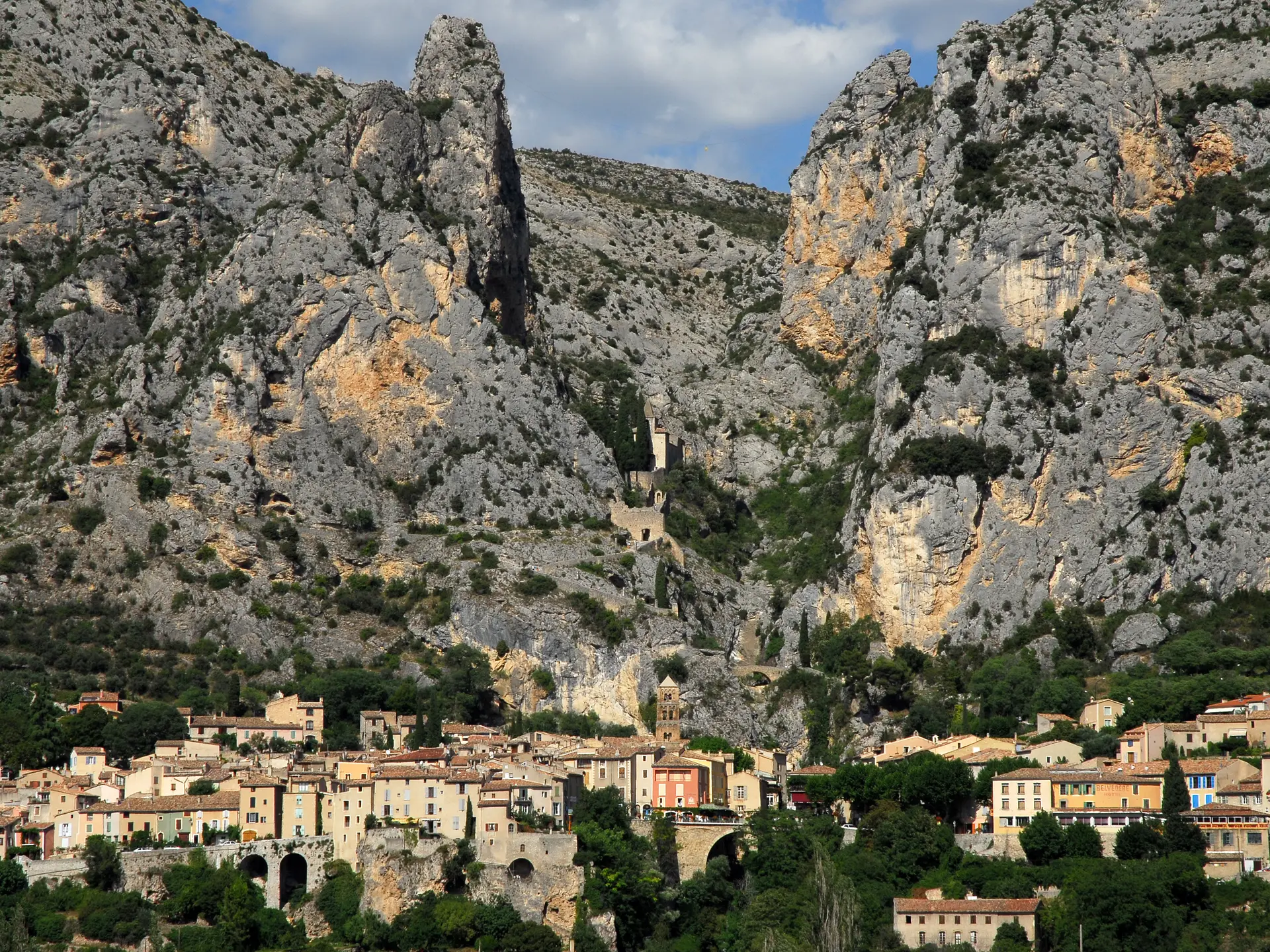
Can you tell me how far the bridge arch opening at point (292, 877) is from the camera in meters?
95.8

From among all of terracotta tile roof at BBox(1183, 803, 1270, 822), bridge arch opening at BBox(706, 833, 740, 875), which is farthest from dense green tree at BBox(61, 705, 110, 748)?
terracotta tile roof at BBox(1183, 803, 1270, 822)

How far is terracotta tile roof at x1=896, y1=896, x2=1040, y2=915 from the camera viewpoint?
88.9m

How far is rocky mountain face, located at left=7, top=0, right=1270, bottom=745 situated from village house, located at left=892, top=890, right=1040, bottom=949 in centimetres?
3249

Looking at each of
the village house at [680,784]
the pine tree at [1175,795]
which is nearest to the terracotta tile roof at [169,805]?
the village house at [680,784]

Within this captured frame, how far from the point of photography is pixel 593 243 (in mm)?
191875

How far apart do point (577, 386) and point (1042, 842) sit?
73189mm

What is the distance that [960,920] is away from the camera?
89.1 metres

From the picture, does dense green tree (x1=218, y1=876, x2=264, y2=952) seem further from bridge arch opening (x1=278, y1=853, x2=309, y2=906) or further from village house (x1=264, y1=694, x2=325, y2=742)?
village house (x1=264, y1=694, x2=325, y2=742)

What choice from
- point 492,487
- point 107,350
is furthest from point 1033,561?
point 107,350

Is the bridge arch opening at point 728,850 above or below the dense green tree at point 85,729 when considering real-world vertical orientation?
below

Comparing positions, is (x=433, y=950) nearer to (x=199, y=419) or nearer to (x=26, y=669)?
(x=26, y=669)

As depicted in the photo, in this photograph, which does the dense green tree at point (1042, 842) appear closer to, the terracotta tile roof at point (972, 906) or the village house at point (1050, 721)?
the terracotta tile roof at point (972, 906)

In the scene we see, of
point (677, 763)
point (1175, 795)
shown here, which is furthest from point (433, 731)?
point (1175, 795)

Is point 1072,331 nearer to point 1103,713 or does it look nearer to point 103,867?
point 1103,713
